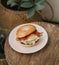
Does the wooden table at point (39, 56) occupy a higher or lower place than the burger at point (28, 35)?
lower

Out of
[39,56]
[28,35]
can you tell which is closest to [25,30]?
[28,35]

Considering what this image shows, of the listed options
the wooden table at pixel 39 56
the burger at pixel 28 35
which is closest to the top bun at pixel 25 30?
the burger at pixel 28 35

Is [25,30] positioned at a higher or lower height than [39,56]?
higher

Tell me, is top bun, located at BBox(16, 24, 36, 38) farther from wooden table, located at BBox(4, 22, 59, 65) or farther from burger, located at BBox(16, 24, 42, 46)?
wooden table, located at BBox(4, 22, 59, 65)

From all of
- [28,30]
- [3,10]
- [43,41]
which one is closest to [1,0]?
[3,10]

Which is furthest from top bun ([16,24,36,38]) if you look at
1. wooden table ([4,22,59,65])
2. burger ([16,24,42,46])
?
wooden table ([4,22,59,65])

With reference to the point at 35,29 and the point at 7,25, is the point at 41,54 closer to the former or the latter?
the point at 35,29

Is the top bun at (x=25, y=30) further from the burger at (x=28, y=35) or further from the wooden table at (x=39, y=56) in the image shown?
the wooden table at (x=39, y=56)

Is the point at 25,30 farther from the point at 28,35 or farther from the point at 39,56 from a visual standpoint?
the point at 39,56
